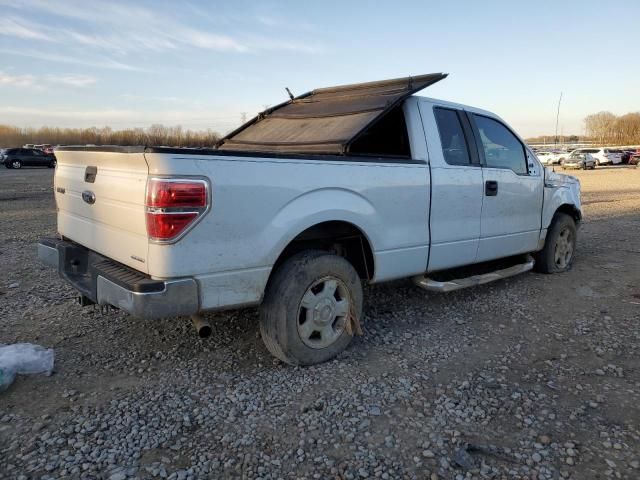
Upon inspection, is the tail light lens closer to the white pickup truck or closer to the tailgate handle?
the white pickup truck

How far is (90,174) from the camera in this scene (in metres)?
3.37

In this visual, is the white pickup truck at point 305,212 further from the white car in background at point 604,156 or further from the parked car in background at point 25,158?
the white car in background at point 604,156

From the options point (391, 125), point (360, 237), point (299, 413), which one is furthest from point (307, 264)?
point (391, 125)

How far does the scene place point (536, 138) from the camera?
12081 cm

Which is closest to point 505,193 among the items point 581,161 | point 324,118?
point 324,118

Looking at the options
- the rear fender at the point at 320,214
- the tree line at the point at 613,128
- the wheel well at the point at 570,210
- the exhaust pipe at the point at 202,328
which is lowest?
the exhaust pipe at the point at 202,328

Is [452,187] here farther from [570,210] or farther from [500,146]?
[570,210]

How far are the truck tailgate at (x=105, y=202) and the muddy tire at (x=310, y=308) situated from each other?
893mm

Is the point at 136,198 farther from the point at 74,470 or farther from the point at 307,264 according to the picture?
the point at 74,470

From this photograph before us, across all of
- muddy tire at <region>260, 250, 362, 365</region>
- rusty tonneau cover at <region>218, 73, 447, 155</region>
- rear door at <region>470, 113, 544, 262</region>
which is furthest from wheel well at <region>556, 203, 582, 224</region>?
muddy tire at <region>260, 250, 362, 365</region>

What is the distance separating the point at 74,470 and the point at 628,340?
4111 mm

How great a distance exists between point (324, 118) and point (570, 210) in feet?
11.7

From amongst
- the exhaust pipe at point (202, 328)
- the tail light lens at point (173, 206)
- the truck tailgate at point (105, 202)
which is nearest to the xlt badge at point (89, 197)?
the truck tailgate at point (105, 202)

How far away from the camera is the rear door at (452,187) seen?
4.20 metres
